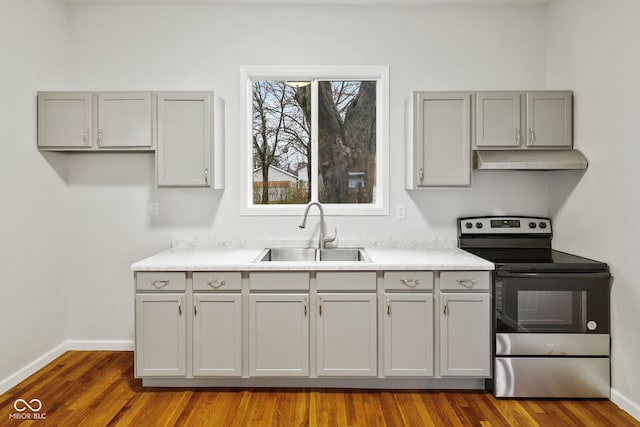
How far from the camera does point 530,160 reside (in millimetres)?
3016

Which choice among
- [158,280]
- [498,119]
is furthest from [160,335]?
[498,119]

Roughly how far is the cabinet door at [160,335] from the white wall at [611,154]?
2.66m

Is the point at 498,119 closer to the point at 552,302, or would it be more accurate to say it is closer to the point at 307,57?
the point at 552,302

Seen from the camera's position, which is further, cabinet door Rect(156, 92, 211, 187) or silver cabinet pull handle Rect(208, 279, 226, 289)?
cabinet door Rect(156, 92, 211, 187)

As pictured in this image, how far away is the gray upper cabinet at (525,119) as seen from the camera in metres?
3.09

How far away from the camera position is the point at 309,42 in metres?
3.46

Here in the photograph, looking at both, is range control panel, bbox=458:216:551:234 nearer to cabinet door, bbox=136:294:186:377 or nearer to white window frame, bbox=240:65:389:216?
white window frame, bbox=240:65:389:216

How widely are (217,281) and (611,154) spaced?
2559 mm

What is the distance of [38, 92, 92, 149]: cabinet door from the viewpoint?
313cm

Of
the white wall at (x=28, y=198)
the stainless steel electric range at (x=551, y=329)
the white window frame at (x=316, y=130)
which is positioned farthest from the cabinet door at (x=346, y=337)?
the white wall at (x=28, y=198)

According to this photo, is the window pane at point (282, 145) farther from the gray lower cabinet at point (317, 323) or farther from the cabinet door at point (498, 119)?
the cabinet door at point (498, 119)

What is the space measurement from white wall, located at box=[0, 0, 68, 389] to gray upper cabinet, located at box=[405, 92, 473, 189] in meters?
2.67

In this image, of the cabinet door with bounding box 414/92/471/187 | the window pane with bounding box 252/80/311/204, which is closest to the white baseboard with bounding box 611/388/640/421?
the cabinet door with bounding box 414/92/471/187

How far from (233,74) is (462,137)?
180 centimetres
